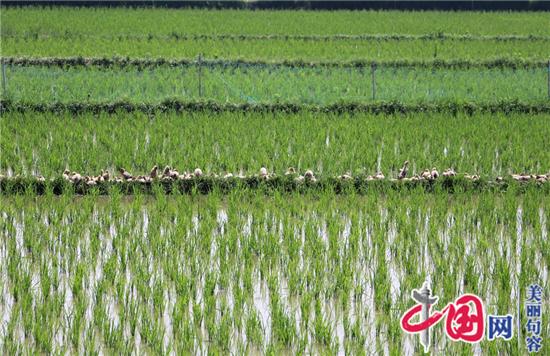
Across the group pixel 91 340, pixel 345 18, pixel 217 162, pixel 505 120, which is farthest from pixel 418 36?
pixel 91 340

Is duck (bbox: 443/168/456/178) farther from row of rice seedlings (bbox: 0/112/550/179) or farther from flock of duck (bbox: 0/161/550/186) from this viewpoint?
row of rice seedlings (bbox: 0/112/550/179)

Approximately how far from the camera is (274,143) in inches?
390

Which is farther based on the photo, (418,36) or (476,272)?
(418,36)

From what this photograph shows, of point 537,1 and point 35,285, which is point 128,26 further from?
point 35,285

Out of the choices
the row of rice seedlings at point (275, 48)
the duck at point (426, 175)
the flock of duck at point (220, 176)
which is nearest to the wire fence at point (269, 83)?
the row of rice seedlings at point (275, 48)

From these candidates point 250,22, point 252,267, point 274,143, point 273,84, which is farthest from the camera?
point 250,22

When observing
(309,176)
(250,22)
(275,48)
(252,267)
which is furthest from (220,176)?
(250,22)

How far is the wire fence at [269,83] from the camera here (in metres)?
13.0

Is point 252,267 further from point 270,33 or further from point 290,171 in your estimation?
point 270,33

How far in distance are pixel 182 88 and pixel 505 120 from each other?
16.5 feet

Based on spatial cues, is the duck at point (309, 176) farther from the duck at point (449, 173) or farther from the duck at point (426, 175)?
the duck at point (449, 173)

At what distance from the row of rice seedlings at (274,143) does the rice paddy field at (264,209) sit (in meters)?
0.03

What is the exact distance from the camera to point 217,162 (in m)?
8.98

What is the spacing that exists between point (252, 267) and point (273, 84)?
8701 mm
